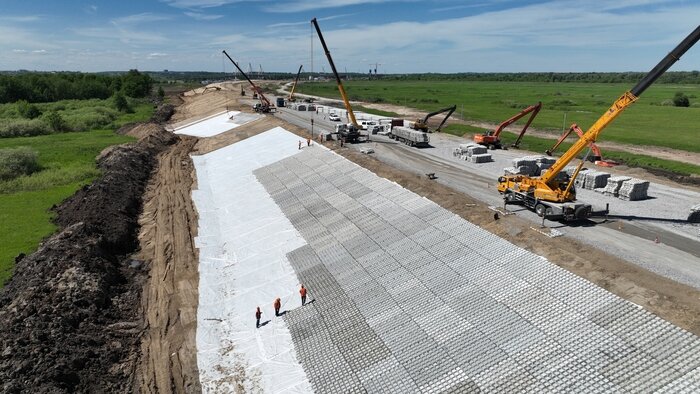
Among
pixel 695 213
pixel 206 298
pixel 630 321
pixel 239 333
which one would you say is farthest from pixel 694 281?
pixel 206 298

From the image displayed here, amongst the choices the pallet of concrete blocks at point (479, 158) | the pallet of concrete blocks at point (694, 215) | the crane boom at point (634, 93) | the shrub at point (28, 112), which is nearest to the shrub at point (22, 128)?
the shrub at point (28, 112)

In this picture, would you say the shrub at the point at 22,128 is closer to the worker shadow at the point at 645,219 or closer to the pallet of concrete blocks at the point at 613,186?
the pallet of concrete blocks at the point at 613,186

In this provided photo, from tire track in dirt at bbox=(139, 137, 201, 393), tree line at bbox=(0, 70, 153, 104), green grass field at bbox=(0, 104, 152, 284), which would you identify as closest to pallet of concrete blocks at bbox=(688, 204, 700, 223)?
tire track in dirt at bbox=(139, 137, 201, 393)

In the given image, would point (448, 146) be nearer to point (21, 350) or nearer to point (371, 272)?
point (371, 272)

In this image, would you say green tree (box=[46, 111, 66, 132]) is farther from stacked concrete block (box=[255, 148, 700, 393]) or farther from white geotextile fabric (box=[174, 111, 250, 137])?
stacked concrete block (box=[255, 148, 700, 393])

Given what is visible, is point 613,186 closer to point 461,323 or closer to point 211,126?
point 461,323

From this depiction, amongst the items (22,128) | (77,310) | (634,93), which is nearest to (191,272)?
(77,310)
